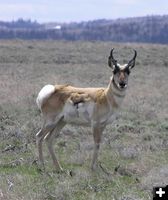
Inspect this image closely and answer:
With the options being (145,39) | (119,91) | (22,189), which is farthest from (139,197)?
(145,39)

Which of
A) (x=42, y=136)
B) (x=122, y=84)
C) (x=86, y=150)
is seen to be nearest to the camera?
(x=122, y=84)

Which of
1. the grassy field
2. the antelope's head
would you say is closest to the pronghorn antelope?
the antelope's head

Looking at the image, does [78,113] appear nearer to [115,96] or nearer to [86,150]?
[115,96]

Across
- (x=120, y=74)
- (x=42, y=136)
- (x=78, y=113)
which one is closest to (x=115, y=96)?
(x=120, y=74)

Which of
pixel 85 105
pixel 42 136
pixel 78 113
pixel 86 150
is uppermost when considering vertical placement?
pixel 85 105

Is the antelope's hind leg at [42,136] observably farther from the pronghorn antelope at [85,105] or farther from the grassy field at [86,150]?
the grassy field at [86,150]

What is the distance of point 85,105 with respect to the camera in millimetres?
10711

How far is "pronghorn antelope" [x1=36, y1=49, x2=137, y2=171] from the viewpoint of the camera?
10.5 metres

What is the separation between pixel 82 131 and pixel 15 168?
4.14 metres

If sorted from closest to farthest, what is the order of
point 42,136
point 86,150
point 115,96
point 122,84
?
point 122,84 < point 115,96 < point 42,136 < point 86,150

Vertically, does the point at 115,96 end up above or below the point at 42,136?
above

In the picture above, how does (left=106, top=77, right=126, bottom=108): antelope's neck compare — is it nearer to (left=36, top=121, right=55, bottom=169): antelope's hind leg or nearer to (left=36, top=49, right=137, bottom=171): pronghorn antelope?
(left=36, top=49, right=137, bottom=171): pronghorn antelope

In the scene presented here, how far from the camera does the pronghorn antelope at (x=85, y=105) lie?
34.4 feet

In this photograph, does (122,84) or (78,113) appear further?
(78,113)
